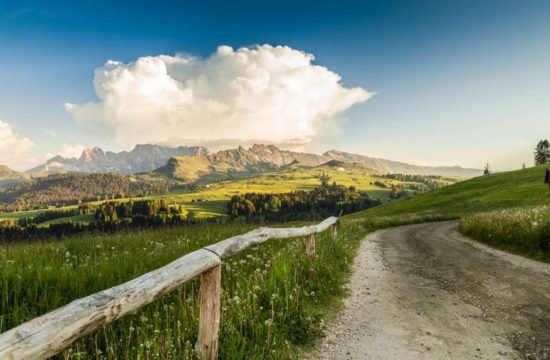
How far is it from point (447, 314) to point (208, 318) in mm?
4929

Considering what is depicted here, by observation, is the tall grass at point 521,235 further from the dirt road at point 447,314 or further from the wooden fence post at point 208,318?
the wooden fence post at point 208,318

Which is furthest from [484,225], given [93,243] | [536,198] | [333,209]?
[333,209]

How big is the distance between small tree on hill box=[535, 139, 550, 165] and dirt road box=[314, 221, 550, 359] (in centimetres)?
13387

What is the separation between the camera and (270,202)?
174500 millimetres

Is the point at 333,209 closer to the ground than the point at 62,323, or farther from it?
closer to the ground

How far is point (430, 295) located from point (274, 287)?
4067 millimetres

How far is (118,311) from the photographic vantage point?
2586 mm

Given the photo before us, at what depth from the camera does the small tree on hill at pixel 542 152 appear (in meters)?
108

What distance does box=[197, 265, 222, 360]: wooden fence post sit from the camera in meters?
3.76

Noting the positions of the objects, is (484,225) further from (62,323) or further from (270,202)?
(270,202)

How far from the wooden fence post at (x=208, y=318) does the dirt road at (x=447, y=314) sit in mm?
1751

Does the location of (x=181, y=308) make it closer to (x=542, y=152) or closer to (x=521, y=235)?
(x=521, y=235)

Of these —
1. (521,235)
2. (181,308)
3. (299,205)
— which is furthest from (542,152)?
(181,308)

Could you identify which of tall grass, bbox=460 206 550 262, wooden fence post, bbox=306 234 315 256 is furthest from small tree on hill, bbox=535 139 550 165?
wooden fence post, bbox=306 234 315 256
